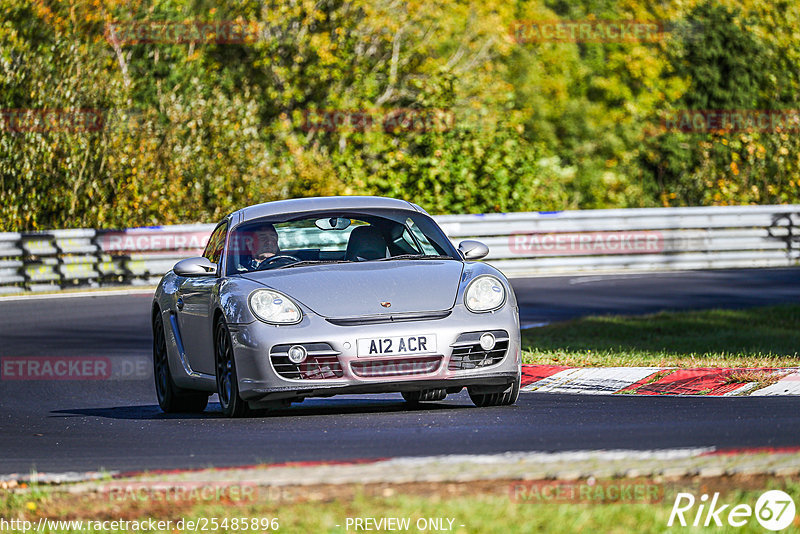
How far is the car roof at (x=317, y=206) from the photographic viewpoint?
32.2 ft

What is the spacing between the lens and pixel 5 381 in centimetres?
1273

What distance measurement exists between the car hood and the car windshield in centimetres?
34

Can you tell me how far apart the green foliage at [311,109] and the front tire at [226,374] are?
16386 mm

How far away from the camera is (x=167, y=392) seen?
10.4m

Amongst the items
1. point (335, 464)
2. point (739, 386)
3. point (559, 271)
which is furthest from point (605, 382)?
point (559, 271)

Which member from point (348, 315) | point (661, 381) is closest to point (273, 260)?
point (348, 315)

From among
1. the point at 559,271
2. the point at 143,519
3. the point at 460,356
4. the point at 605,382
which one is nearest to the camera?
the point at 143,519

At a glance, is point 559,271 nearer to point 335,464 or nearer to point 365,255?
point 365,255

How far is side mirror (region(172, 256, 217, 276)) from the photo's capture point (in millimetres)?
9398

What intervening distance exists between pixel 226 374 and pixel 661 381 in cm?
325

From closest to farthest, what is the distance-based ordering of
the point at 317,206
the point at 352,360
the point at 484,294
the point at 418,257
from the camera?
the point at 352,360
the point at 484,294
the point at 418,257
the point at 317,206

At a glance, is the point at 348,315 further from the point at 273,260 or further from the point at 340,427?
the point at 273,260

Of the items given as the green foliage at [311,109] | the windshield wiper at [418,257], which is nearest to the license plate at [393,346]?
the windshield wiper at [418,257]

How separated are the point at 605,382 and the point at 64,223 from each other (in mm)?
16619
